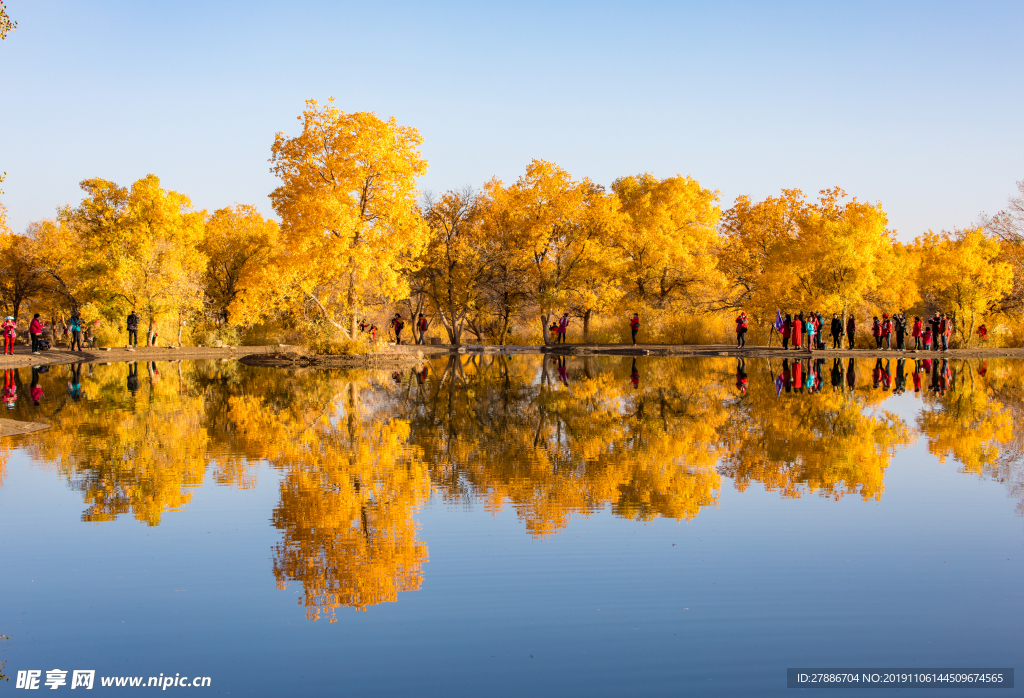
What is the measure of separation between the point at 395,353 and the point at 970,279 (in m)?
32.8

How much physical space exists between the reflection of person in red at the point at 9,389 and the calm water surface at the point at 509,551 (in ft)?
15.3

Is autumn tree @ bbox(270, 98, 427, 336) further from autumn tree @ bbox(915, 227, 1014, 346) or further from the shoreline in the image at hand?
autumn tree @ bbox(915, 227, 1014, 346)

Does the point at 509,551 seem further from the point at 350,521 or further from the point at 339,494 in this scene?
the point at 339,494

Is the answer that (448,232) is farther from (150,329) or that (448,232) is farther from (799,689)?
(799,689)

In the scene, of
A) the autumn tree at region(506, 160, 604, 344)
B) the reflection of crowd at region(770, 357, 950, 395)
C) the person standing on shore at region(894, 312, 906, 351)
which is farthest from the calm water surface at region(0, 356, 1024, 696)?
the autumn tree at region(506, 160, 604, 344)

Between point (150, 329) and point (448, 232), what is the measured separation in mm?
19020

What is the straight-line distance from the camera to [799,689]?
17.5ft

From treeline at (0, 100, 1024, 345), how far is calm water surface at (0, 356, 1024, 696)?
26.0 metres

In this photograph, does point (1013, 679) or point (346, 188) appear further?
point (346, 188)

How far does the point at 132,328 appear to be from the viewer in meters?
46.7

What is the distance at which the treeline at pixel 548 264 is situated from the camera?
48719mm

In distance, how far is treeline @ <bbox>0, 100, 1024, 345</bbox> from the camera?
4872cm

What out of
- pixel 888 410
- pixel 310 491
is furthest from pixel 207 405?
pixel 888 410

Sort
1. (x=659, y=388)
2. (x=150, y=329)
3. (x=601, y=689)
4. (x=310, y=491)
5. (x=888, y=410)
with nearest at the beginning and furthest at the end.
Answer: (x=601, y=689)
(x=310, y=491)
(x=888, y=410)
(x=659, y=388)
(x=150, y=329)
